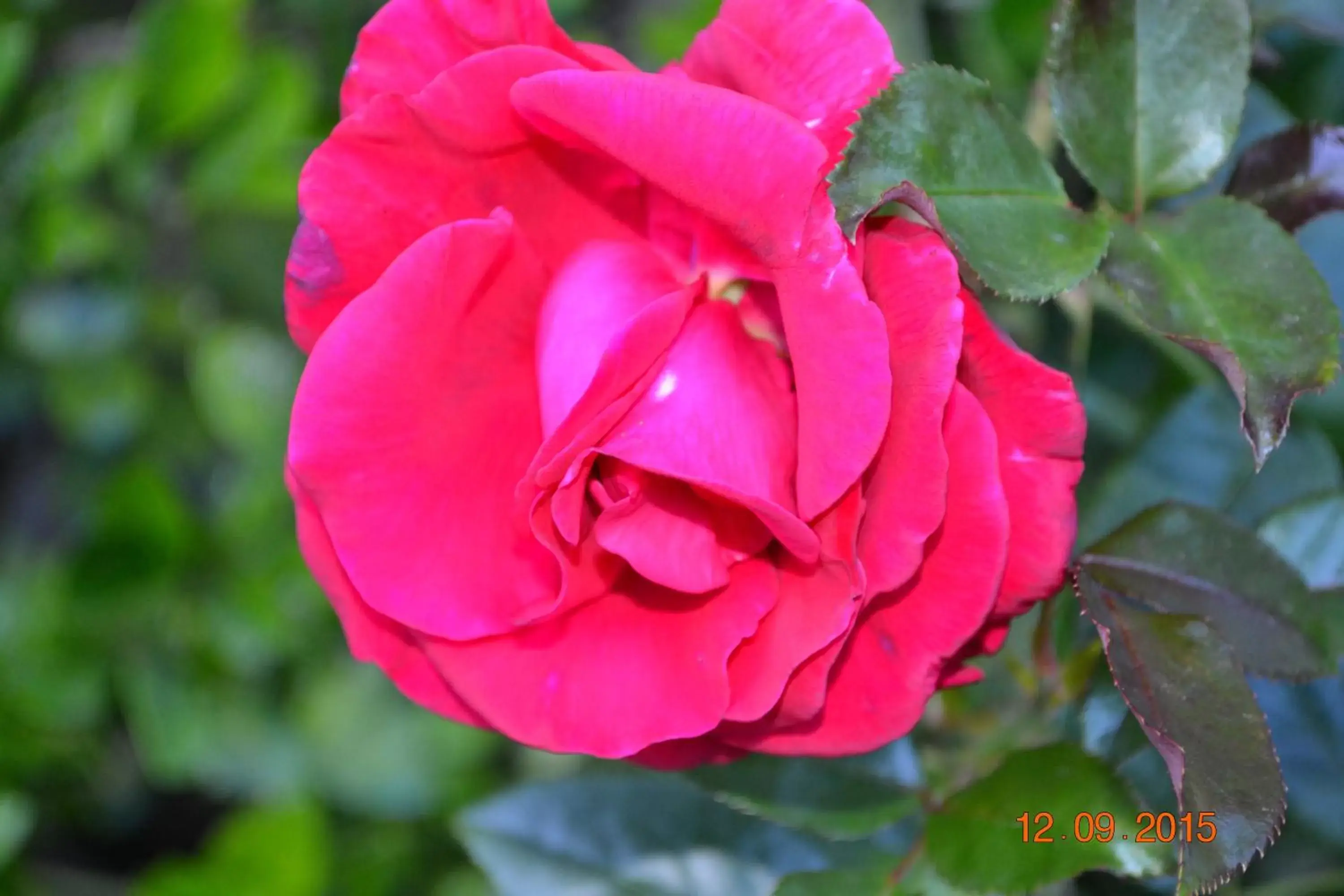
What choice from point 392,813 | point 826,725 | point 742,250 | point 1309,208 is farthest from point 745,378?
point 392,813

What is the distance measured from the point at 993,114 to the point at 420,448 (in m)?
0.29

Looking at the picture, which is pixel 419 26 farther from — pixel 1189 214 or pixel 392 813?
pixel 392 813

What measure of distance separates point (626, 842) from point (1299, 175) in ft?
1.82

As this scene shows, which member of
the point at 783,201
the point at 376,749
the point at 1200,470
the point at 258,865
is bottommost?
the point at 376,749

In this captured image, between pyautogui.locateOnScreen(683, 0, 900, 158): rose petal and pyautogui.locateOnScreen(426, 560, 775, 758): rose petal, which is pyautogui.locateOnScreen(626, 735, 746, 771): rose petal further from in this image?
pyautogui.locateOnScreen(683, 0, 900, 158): rose petal

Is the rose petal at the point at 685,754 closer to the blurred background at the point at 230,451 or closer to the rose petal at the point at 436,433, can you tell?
the rose petal at the point at 436,433

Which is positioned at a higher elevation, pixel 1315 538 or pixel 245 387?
pixel 1315 538

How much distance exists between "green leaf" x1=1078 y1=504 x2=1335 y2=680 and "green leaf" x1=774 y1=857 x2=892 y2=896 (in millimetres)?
206

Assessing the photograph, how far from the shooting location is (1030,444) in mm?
453

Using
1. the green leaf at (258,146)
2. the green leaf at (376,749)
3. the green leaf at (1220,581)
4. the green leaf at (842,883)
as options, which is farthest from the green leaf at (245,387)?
the green leaf at (1220,581)

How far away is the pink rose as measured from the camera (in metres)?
0.42

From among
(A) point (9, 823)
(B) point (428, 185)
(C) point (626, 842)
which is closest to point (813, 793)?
(C) point (626, 842)

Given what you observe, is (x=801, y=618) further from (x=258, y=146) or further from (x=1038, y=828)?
(x=258, y=146)
